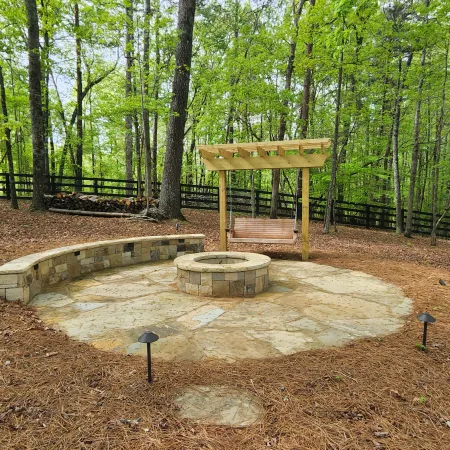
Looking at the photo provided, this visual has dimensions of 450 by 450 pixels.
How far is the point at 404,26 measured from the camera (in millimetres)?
8766

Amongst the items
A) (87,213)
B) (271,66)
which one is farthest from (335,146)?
(87,213)

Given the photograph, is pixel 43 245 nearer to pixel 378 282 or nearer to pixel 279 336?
pixel 279 336

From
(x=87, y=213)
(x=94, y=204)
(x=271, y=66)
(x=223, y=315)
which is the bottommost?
(x=223, y=315)

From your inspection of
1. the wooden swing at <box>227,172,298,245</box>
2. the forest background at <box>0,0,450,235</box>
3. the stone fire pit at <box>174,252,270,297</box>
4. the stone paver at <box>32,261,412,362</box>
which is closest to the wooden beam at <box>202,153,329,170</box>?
the wooden swing at <box>227,172,298,245</box>

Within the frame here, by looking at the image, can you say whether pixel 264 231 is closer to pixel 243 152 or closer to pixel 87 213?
pixel 243 152

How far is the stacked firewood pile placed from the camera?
9.28 meters

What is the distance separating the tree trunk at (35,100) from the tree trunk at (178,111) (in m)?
3.21

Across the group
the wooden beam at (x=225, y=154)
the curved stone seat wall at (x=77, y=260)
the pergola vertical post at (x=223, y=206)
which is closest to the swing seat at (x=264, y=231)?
the pergola vertical post at (x=223, y=206)

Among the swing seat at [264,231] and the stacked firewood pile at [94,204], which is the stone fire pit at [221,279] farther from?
the stacked firewood pile at [94,204]

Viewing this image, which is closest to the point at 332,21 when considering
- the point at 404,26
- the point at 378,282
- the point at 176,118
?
the point at 404,26

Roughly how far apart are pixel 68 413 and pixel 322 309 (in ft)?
8.04

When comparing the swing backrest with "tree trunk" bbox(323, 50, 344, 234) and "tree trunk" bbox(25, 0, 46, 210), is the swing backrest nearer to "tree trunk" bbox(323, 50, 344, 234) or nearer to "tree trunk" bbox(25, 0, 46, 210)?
"tree trunk" bbox(323, 50, 344, 234)

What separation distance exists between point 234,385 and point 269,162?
462 centimetres

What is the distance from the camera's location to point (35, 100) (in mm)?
8242
